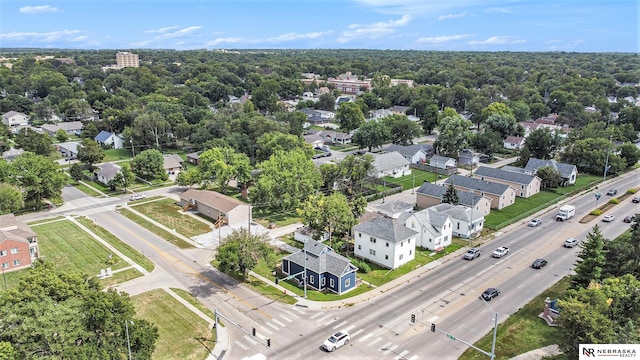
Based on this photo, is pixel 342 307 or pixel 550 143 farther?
pixel 550 143

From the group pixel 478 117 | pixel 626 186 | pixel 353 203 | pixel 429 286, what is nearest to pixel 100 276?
pixel 353 203

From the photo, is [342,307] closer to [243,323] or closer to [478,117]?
[243,323]

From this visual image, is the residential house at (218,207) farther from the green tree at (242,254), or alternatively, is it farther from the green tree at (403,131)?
the green tree at (403,131)

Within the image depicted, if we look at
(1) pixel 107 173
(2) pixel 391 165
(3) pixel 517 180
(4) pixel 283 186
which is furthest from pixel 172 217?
(3) pixel 517 180

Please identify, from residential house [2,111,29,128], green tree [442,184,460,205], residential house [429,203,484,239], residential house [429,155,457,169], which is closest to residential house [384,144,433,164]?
residential house [429,155,457,169]

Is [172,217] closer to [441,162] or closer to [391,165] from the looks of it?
[391,165]
